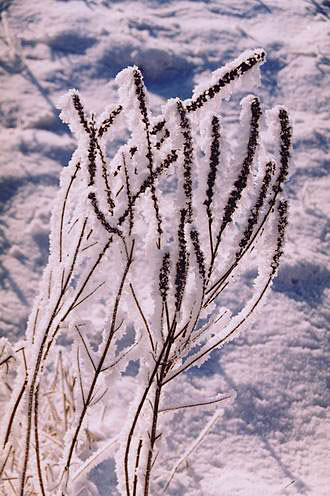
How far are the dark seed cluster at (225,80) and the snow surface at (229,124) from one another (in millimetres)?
1223

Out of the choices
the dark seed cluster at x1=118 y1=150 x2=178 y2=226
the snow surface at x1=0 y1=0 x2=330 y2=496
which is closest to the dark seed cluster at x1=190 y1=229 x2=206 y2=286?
the dark seed cluster at x1=118 y1=150 x2=178 y2=226

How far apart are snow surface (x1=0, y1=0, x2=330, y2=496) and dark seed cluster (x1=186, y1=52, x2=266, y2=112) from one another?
4.01 ft

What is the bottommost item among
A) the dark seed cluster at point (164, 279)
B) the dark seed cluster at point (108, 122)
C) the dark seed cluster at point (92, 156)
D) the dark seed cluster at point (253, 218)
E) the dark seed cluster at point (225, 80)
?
the dark seed cluster at point (164, 279)

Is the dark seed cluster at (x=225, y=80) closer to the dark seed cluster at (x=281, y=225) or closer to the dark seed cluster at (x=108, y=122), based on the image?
the dark seed cluster at (x=108, y=122)

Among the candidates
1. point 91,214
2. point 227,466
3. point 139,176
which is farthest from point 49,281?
point 227,466

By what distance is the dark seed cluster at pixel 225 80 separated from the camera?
3.72 ft

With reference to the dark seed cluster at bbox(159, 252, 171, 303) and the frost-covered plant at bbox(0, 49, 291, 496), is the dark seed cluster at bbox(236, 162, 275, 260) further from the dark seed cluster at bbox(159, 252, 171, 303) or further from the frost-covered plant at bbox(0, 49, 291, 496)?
the dark seed cluster at bbox(159, 252, 171, 303)

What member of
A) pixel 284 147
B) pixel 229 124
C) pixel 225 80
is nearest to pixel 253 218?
pixel 284 147

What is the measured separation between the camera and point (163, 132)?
3.96ft

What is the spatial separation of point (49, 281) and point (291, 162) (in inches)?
28.6

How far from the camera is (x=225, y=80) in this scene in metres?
1.14

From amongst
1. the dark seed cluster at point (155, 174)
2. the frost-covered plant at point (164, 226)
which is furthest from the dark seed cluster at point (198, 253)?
the dark seed cluster at point (155, 174)

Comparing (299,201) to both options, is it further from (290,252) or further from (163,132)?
(163,132)

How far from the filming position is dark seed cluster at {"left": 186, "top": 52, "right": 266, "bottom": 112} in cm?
Result: 113
